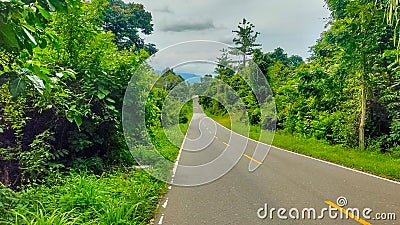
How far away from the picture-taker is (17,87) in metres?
2.51

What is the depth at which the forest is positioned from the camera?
322 cm

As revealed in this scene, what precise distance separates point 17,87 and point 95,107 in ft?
20.7

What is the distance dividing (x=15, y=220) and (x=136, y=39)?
36922 mm

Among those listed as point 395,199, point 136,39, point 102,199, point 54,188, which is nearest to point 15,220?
point 102,199

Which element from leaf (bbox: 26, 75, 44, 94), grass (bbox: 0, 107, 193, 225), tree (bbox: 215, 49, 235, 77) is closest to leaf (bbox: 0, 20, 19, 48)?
leaf (bbox: 26, 75, 44, 94)

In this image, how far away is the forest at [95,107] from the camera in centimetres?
322

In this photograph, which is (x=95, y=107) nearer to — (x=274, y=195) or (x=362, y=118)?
(x=274, y=195)

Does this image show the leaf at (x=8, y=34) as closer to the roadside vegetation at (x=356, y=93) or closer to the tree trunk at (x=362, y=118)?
the roadside vegetation at (x=356, y=93)

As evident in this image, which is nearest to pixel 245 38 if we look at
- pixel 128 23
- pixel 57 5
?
pixel 128 23

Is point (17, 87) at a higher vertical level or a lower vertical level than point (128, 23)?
lower

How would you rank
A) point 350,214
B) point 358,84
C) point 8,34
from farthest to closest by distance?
point 358,84, point 350,214, point 8,34

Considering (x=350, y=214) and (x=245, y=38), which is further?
(x=245, y=38)

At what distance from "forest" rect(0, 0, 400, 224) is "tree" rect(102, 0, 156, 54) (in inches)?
892

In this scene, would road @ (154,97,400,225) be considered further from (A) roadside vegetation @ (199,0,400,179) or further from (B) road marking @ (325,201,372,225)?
(A) roadside vegetation @ (199,0,400,179)
